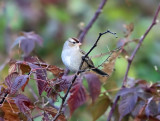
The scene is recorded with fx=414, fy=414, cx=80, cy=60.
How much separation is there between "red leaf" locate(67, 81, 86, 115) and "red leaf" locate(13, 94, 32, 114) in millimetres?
342

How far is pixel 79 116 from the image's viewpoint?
4.23m

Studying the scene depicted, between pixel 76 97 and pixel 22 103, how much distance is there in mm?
449

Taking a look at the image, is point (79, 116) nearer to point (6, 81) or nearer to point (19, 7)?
point (6, 81)

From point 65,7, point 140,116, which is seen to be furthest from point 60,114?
point 65,7

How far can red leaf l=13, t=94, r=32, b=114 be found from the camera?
1.81 m

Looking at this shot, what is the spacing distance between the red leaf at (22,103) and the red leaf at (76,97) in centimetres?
34

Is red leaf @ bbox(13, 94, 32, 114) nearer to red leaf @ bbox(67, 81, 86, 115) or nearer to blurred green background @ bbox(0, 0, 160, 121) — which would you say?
red leaf @ bbox(67, 81, 86, 115)

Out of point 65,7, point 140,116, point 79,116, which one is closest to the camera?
point 140,116

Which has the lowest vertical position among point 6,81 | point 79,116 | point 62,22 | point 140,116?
point 79,116

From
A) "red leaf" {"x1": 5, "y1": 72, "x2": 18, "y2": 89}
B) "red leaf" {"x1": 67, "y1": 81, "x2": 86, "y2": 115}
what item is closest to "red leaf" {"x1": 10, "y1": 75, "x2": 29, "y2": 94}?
"red leaf" {"x1": 5, "y1": 72, "x2": 18, "y2": 89}

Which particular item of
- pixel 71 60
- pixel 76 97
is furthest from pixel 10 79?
pixel 71 60

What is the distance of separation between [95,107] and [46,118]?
0.63m

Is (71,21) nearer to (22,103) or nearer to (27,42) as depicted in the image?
(27,42)

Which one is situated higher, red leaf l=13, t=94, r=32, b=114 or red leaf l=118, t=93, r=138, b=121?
red leaf l=13, t=94, r=32, b=114
